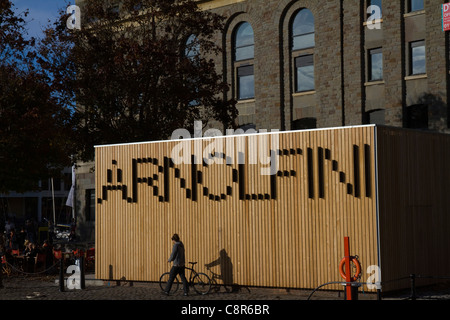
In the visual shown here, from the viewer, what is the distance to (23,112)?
31.9 m

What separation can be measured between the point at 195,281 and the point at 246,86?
62.9ft

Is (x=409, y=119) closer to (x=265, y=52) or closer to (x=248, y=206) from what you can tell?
(x=265, y=52)

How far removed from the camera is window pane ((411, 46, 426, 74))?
33344mm

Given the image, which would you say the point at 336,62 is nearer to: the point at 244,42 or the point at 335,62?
the point at 335,62

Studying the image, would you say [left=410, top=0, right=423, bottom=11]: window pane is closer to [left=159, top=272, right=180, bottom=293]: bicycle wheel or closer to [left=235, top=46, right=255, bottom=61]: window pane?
[left=235, top=46, right=255, bottom=61]: window pane

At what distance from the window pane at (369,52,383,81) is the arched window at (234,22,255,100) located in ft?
22.2

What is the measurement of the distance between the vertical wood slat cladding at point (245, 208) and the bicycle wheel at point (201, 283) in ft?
0.94

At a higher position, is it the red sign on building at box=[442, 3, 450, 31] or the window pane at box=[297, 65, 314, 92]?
the red sign on building at box=[442, 3, 450, 31]

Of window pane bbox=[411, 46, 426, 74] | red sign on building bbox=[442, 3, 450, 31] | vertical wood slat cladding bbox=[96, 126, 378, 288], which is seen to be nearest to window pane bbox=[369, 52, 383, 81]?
window pane bbox=[411, 46, 426, 74]

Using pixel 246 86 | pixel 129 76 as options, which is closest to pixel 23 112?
pixel 129 76

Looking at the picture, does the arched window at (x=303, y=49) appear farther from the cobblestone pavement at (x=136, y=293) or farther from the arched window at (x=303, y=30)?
the cobblestone pavement at (x=136, y=293)

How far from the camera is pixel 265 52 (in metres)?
38.6

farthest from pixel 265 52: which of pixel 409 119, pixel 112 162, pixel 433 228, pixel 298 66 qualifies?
pixel 433 228

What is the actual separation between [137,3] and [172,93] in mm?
4111
